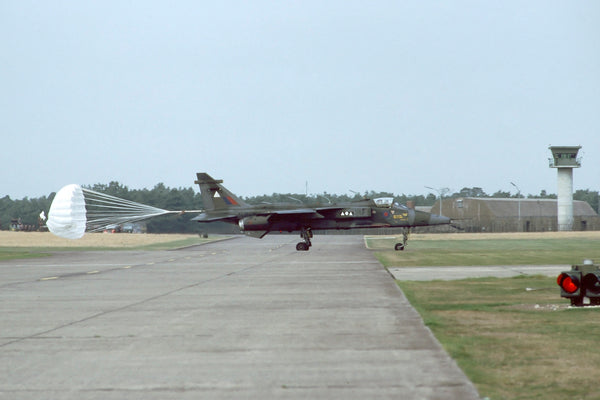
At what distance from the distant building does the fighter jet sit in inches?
2204

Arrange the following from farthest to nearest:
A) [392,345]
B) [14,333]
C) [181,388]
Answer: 1. [14,333]
2. [392,345]
3. [181,388]

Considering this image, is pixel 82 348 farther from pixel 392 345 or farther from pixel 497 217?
pixel 497 217

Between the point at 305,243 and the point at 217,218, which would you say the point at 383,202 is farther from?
the point at 217,218

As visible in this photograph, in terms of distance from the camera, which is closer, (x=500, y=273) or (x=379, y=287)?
(x=379, y=287)

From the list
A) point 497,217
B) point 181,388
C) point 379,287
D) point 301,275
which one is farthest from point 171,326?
point 497,217

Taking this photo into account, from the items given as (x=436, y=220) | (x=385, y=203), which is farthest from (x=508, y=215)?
(x=385, y=203)

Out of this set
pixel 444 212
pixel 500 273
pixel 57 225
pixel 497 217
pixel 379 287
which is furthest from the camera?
pixel 444 212

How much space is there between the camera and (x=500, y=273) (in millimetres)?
24266

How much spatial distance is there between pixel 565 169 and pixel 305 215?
71.6m

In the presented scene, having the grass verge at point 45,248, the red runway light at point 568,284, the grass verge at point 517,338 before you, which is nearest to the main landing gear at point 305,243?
the grass verge at point 45,248

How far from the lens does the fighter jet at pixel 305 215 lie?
45.4 meters

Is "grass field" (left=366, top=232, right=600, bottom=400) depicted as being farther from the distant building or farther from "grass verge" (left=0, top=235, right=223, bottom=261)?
the distant building

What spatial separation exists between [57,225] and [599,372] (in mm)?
33585

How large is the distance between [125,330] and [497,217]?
115 metres
